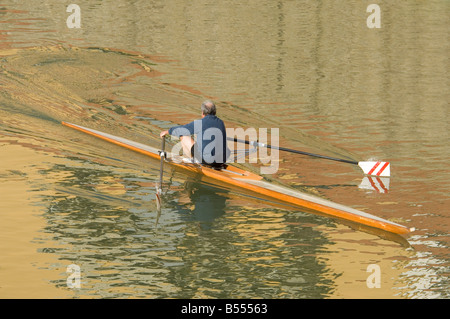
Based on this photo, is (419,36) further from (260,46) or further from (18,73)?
(18,73)

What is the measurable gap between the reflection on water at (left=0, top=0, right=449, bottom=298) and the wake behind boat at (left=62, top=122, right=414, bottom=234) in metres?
0.24

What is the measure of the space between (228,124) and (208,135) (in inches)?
189

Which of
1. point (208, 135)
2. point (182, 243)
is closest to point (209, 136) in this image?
point (208, 135)

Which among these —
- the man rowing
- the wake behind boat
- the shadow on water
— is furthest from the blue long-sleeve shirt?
the shadow on water

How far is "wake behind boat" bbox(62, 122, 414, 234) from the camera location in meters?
12.6

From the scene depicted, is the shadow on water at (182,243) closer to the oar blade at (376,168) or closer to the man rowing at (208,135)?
the man rowing at (208,135)

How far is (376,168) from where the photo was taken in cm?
1470

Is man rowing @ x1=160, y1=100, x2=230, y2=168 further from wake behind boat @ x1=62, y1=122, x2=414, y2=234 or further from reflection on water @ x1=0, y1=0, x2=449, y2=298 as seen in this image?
reflection on water @ x1=0, y1=0, x2=449, y2=298

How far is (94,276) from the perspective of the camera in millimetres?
10758

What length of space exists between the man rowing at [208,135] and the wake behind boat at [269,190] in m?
0.20

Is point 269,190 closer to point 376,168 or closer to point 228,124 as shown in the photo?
point 376,168

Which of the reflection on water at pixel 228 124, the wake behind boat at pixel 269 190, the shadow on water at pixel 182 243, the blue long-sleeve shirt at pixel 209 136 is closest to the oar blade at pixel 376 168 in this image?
the reflection on water at pixel 228 124

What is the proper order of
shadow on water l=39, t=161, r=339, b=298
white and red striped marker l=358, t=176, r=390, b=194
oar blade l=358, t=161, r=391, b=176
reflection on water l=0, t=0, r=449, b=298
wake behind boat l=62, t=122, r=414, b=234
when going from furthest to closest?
white and red striped marker l=358, t=176, r=390, b=194 → oar blade l=358, t=161, r=391, b=176 → wake behind boat l=62, t=122, r=414, b=234 → reflection on water l=0, t=0, r=449, b=298 → shadow on water l=39, t=161, r=339, b=298
